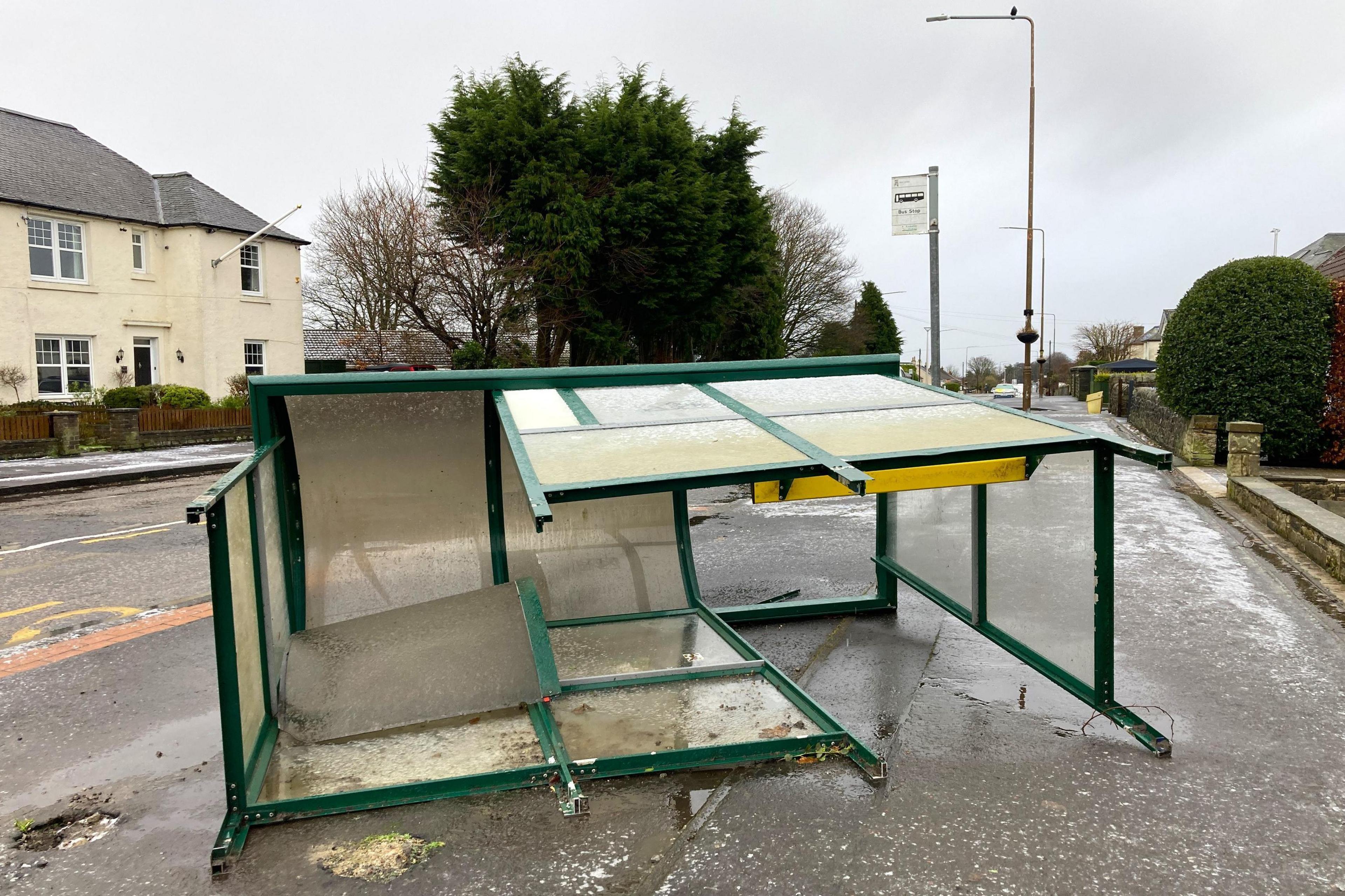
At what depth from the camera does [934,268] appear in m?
16.4

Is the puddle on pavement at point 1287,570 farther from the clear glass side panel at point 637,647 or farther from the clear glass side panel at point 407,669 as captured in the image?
the clear glass side panel at point 407,669

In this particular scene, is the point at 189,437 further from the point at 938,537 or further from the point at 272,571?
the point at 938,537

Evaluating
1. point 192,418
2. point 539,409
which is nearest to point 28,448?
point 192,418

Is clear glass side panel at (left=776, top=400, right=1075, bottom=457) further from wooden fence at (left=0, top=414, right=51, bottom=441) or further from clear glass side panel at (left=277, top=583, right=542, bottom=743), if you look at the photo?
wooden fence at (left=0, top=414, right=51, bottom=441)

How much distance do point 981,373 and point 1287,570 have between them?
407ft

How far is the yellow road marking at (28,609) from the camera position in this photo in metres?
7.27

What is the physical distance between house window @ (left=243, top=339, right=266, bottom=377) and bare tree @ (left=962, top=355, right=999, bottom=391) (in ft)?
297

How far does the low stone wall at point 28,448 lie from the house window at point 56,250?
9086 millimetres

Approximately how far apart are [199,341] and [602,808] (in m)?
31.1

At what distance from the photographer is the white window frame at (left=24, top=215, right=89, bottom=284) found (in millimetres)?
26609

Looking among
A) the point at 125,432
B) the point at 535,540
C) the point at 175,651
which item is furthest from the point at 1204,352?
the point at 125,432

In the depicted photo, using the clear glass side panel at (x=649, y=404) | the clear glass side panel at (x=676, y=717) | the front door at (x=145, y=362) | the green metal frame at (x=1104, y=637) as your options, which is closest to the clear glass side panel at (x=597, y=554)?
the clear glass side panel at (x=649, y=404)

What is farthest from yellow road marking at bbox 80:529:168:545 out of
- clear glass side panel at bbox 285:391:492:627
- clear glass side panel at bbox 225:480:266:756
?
clear glass side panel at bbox 225:480:266:756

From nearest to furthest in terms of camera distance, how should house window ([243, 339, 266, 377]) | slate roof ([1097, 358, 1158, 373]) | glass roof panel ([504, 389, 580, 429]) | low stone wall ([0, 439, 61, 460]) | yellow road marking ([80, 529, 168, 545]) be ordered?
glass roof panel ([504, 389, 580, 429])
yellow road marking ([80, 529, 168, 545])
low stone wall ([0, 439, 61, 460])
house window ([243, 339, 266, 377])
slate roof ([1097, 358, 1158, 373])
